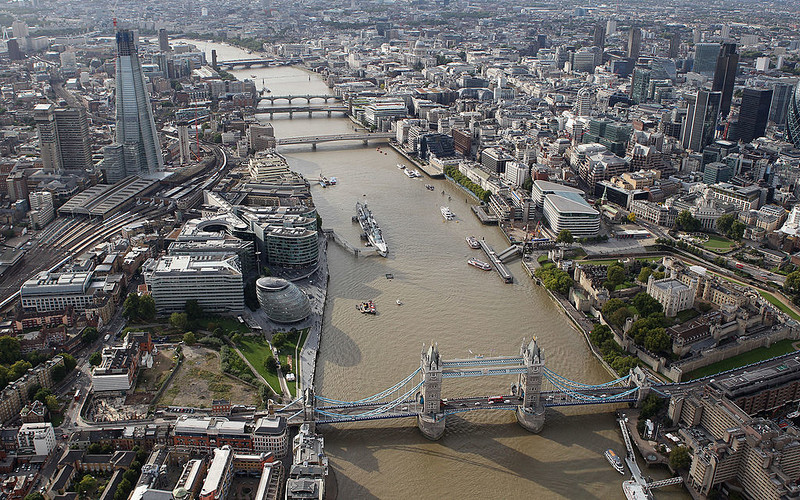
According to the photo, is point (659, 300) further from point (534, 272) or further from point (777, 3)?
point (777, 3)

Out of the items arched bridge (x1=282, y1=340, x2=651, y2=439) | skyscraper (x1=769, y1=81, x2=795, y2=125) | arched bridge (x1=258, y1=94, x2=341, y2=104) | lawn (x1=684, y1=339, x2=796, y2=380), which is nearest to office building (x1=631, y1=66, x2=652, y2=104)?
skyscraper (x1=769, y1=81, x2=795, y2=125)

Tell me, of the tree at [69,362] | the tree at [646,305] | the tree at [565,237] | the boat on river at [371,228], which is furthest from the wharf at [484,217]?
the tree at [69,362]

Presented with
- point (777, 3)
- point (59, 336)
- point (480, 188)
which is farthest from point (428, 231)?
point (777, 3)

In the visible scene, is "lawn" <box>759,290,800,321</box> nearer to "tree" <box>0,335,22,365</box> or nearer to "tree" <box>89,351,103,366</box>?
"tree" <box>89,351,103,366</box>

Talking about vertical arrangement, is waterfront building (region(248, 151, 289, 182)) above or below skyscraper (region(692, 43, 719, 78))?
below

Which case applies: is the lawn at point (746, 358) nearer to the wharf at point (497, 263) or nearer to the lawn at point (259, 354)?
the wharf at point (497, 263)

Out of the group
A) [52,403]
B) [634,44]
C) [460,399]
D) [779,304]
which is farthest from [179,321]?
[634,44]
